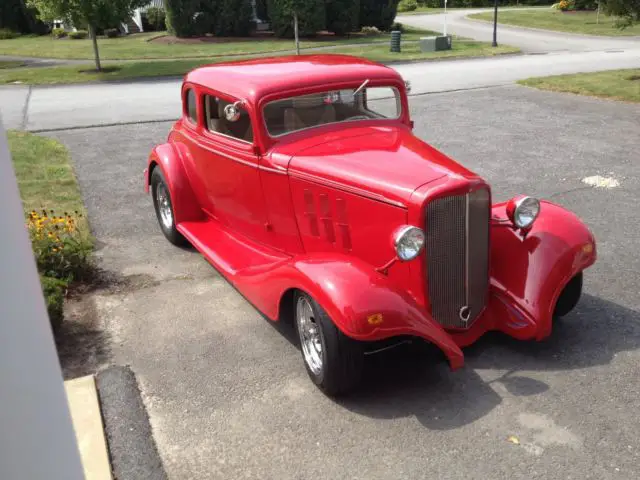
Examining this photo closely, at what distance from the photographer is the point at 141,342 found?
5004mm

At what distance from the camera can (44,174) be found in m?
9.81

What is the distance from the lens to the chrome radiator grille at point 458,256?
420 centimetres

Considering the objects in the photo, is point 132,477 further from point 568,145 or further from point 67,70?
point 67,70

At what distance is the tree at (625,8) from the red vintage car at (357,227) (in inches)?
→ 484

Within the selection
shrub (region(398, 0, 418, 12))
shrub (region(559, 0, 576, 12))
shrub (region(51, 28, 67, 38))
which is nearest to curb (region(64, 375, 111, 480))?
shrub (region(51, 28, 67, 38))

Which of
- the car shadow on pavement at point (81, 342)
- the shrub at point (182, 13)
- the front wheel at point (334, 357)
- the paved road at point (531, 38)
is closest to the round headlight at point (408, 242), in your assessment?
the front wheel at point (334, 357)

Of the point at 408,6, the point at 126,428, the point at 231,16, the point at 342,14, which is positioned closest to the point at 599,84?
the point at 126,428

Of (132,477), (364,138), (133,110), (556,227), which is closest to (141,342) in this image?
(132,477)

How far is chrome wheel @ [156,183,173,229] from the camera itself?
6.97m

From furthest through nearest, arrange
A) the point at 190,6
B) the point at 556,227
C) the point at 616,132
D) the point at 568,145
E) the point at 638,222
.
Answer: the point at 190,6 < the point at 616,132 < the point at 568,145 < the point at 638,222 < the point at 556,227

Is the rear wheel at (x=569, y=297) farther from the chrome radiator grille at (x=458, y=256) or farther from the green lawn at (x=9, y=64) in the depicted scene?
the green lawn at (x=9, y=64)

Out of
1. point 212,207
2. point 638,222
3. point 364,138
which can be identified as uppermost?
point 364,138

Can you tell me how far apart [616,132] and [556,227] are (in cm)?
776

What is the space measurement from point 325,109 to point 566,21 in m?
39.1
